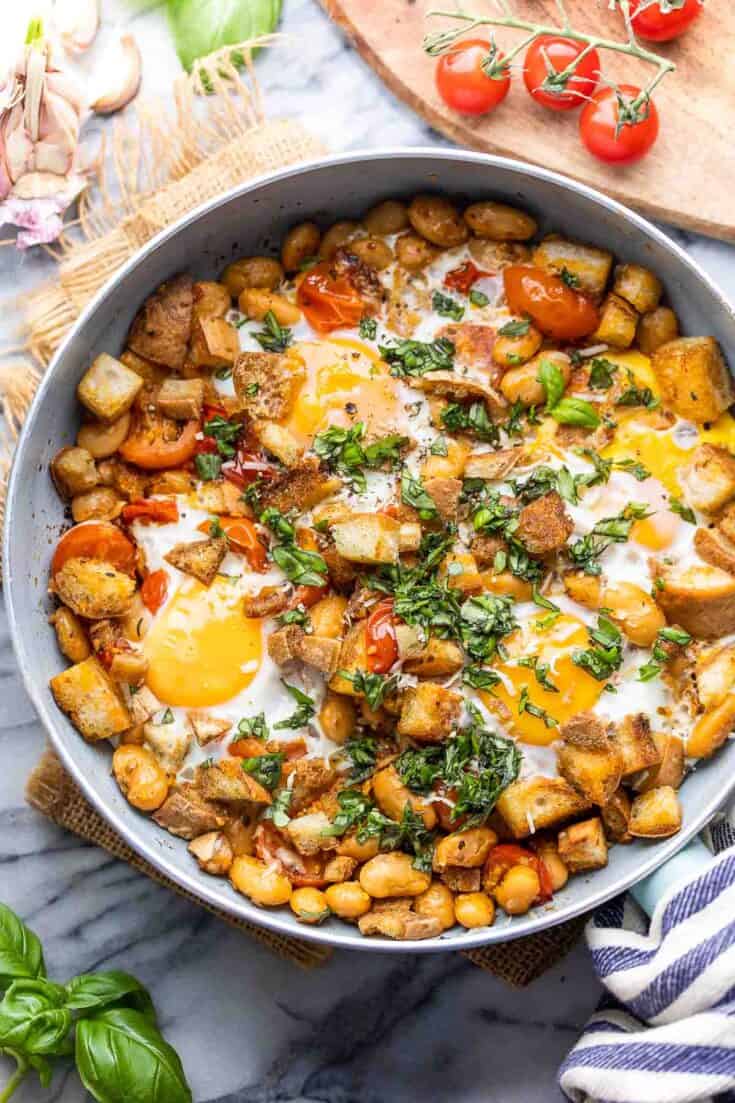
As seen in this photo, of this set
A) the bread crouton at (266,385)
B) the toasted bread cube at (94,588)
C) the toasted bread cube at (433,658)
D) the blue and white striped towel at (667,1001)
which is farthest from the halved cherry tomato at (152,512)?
the blue and white striped towel at (667,1001)

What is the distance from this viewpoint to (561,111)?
12.8 ft

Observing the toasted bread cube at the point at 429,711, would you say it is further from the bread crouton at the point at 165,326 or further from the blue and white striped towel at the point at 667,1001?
the bread crouton at the point at 165,326

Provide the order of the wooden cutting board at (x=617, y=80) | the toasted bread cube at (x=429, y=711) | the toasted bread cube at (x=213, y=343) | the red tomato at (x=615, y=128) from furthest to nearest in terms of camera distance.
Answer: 1. the wooden cutting board at (x=617, y=80)
2. the red tomato at (x=615, y=128)
3. the toasted bread cube at (x=213, y=343)
4. the toasted bread cube at (x=429, y=711)

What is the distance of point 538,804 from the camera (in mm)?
3424

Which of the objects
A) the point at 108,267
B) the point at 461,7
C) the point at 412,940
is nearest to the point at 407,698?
the point at 412,940

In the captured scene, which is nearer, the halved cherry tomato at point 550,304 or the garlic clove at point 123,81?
the halved cherry tomato at point 550,304

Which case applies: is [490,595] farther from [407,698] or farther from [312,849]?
[312,849]

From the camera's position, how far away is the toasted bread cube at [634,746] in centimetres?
341

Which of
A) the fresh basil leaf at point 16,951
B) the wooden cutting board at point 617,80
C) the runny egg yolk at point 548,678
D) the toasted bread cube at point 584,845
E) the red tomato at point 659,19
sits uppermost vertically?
the red tomato at point 659,19

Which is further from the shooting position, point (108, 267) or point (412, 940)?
point (108, 267)

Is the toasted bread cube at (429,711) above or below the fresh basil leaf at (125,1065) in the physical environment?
above

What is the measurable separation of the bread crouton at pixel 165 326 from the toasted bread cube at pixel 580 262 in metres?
1.02

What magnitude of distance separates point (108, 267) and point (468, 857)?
A: 2.00 metres

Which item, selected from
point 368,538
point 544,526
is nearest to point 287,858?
point 368,538
